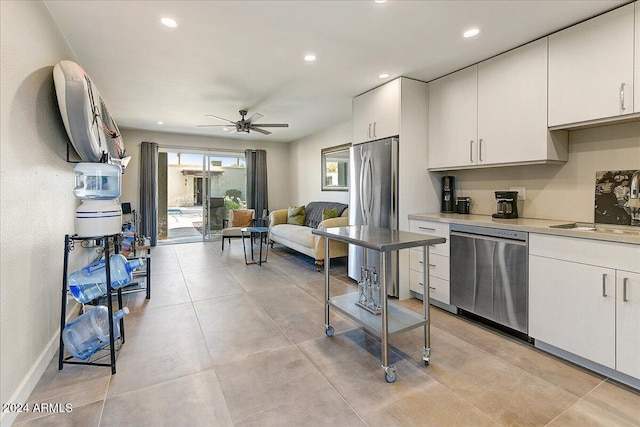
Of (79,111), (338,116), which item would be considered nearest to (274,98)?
(338,116)

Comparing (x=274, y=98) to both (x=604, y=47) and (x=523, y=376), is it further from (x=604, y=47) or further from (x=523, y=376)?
(x=523, y=376)

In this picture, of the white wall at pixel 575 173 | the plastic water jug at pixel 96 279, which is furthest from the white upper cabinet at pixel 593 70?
the plastic water jug at pixel 96 279

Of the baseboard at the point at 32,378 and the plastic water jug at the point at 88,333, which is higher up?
the plastic water jug at the point at 88,333

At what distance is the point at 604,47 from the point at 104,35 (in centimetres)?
383

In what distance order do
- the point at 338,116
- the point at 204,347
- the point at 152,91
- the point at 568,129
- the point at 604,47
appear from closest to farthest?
1. the point at 604,47
2. the point at 204,347
3. the point at 568,129
4. the point at 152,91
5. the point at 338,116

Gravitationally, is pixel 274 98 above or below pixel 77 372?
above

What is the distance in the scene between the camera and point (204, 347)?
7.73 feet

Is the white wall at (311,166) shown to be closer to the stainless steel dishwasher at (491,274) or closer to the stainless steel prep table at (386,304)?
the stainless steel dishwasher at (491,274)

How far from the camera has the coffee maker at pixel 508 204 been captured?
2820mm

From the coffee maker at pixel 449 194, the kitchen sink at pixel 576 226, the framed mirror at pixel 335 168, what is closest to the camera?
the kitchen sink at pixel 576 226

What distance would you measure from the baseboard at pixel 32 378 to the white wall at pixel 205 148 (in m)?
4.84

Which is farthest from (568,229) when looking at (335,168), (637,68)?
(335,168)

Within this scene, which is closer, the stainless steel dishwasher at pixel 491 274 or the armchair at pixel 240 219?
the stainless steel dishwasher at pixel 491 274

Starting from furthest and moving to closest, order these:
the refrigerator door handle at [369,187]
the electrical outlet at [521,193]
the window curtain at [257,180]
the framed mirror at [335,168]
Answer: the window curtain at [257,180]
the framed mirror at [335,168]
the refrigerator door handle at [369,187]
the electrical outlet at [521,193]
